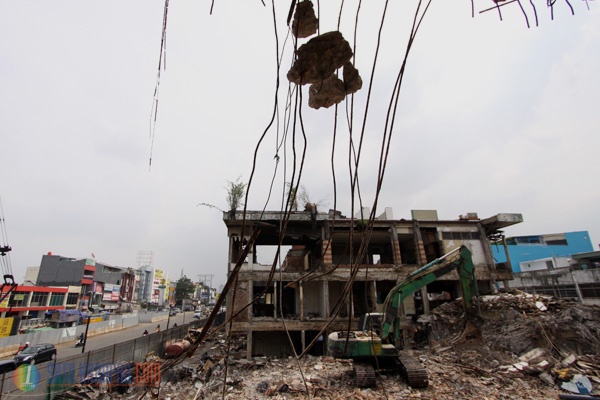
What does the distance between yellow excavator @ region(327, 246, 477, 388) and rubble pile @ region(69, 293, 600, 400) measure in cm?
44

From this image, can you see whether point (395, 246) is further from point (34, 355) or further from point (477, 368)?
point (34, 355)

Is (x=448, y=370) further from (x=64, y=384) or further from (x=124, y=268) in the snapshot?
(x=124, y=268)

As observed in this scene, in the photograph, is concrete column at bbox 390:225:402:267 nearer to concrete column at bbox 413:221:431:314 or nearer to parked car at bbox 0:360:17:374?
concrete column at bbox 413:221:431:314

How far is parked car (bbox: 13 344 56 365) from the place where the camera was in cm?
1753

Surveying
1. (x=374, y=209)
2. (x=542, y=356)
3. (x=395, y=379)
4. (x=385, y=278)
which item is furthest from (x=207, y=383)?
(x=374, y=209)

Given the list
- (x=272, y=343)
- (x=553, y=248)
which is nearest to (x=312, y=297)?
(x=272, y=343)

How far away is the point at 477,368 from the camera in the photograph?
12.0 metres

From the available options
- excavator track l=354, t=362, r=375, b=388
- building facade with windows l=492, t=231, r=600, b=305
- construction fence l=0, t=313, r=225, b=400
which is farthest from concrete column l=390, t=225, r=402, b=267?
construction fence l=0, t=313, r=225, b=400

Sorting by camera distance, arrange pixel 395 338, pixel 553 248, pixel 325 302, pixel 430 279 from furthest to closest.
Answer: pixel 553 248 → pixel 325 302 → pixel 430 279 → pixel 395 338

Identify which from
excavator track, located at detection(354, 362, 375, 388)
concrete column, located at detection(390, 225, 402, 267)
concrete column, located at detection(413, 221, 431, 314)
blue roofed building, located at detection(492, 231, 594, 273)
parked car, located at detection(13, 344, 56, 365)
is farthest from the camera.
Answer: blue roofed building, located at detection(492, 231, 594, 273)

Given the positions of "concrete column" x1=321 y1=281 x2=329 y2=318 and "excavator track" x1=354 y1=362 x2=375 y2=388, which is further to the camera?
"concrete column" x1=321 y1=281 x2=329 y2=318

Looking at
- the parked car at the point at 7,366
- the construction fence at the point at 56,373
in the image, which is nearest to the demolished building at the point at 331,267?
the construction fence at the point at 56,373

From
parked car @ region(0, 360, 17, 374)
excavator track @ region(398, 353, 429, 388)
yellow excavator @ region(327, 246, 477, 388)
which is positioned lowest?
parked car @ region(0, 360, 17, 374)

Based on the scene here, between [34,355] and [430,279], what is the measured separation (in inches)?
896
